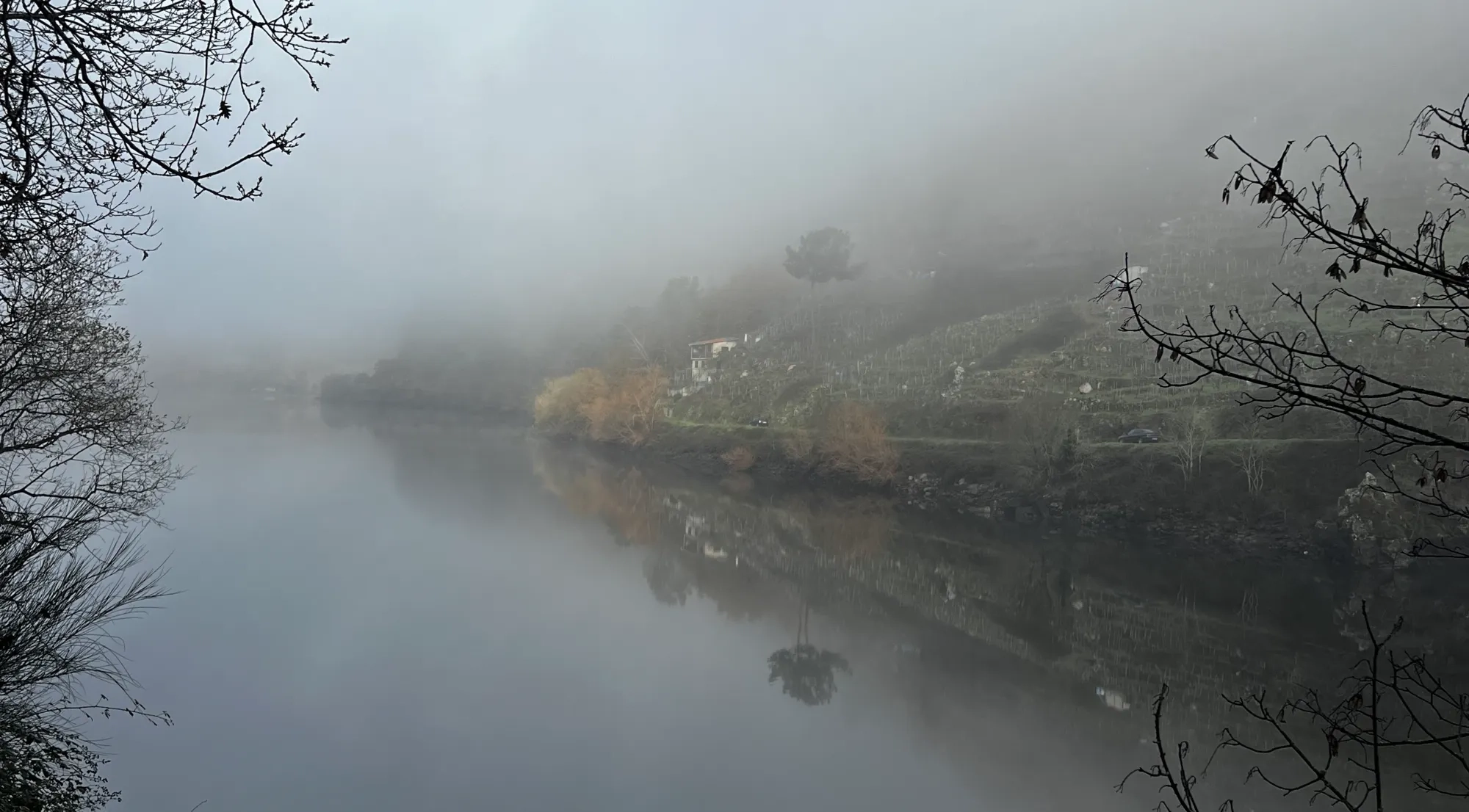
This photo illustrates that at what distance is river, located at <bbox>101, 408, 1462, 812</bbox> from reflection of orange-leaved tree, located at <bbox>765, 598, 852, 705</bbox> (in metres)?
0.07

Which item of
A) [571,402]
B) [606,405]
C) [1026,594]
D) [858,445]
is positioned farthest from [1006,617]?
[571,402]

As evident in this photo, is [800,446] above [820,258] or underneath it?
underneath

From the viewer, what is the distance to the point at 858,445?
30344 millimetres

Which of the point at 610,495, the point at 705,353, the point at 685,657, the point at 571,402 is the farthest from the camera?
the point at 705,353

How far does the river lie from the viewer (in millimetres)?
10039

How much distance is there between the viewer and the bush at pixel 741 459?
34750 mm

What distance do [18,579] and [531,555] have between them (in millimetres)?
15043

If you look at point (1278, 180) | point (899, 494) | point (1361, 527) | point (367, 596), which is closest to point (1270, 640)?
point (1361, 527)

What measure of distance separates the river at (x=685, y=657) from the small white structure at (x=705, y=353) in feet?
76.2

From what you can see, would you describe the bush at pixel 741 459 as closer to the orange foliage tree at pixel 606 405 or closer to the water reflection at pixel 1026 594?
the water reflection at pixel 1026 594

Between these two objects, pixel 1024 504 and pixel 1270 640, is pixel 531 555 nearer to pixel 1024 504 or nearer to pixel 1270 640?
pixel 1024 504

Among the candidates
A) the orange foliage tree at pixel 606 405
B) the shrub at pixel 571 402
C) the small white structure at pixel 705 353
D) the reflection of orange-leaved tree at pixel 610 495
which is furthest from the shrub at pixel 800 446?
the shrub at pixel 571 402

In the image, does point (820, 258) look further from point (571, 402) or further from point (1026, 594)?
point (1026, 594)

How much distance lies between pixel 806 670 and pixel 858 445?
661 inches
